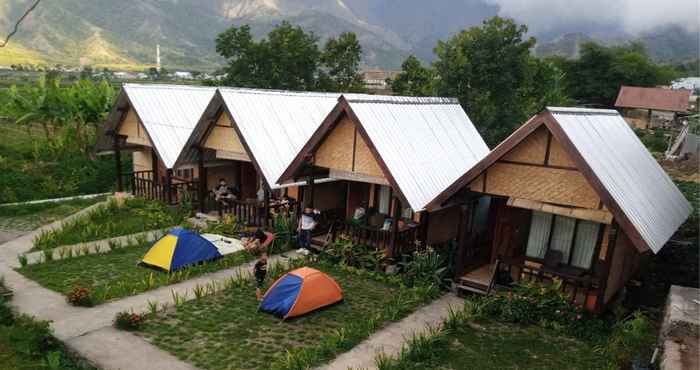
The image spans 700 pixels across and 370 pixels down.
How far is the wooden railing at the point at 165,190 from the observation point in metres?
21.2

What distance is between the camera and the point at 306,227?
55.2 ft

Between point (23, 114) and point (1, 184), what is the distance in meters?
4.90

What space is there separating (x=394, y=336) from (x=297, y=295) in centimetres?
250

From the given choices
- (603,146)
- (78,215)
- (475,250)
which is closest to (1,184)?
(78,215)

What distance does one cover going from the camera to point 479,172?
12.9 meters

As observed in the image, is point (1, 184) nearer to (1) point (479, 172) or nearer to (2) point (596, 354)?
(1) point (479, 172)

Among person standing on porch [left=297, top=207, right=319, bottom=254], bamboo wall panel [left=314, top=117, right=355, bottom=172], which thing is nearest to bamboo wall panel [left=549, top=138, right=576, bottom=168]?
bamboo wall panel [left=314, top=117, right=355, bottom=172]

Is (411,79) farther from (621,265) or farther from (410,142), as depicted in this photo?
(621,265)

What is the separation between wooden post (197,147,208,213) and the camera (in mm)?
20203

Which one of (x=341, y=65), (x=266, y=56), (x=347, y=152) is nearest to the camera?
(x=347, y=152)

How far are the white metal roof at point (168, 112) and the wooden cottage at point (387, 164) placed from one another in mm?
7235

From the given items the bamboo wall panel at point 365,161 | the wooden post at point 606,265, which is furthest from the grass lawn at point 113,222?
the wooden post at point 606,265

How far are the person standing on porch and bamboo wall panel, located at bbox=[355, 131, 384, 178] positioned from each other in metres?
2.45

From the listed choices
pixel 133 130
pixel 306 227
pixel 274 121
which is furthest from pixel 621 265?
pixel 133 130
